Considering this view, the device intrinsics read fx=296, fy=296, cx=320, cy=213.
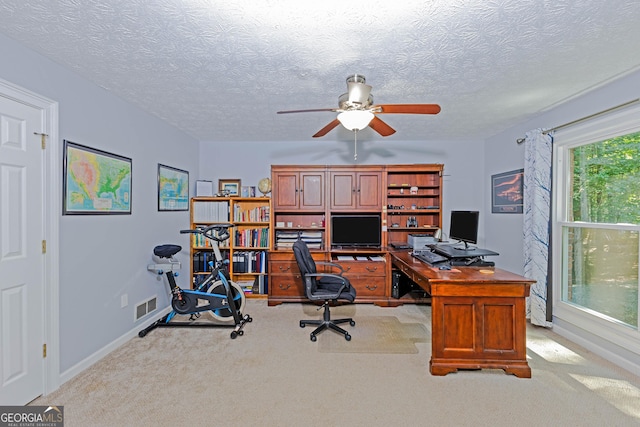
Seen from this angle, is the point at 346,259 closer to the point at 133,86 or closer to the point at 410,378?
the point at 410,378

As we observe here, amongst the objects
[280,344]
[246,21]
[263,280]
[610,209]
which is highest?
[246,21]

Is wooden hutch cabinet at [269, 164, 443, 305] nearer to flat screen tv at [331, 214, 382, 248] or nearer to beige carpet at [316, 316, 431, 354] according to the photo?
flat screen tv at [331, 214, 382, 248]

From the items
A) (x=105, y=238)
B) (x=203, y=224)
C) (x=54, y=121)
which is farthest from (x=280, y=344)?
(x=54, y=121)

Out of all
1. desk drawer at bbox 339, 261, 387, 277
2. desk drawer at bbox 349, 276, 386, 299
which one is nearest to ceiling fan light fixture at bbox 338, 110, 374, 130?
desk drawer at bbox 339, 261, 387, 277

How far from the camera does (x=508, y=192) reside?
13.1ft

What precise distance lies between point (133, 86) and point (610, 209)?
14.5 feet

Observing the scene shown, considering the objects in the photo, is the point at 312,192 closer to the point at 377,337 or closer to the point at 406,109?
the point at 377,337

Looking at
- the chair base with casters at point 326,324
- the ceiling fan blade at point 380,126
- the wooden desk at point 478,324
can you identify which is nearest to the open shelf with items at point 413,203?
the chair base with casters at point 326,324

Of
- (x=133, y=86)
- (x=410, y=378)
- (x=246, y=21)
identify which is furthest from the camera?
(x=133, y=86)

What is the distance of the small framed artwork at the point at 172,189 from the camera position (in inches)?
142

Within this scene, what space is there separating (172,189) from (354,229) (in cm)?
255

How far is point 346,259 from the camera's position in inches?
163

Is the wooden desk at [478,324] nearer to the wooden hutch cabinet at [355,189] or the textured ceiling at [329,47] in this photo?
the textured ceiling at [329,47]

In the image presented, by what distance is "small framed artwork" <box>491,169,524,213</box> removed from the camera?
12.3 feet
